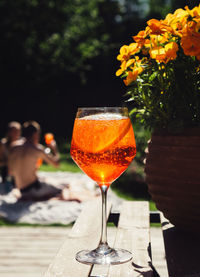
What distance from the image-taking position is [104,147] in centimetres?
121

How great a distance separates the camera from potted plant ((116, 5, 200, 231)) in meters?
1.24

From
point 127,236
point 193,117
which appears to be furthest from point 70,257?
point 193,117

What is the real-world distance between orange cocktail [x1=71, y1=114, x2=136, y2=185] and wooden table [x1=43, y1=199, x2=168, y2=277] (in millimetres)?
239

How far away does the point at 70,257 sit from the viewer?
1.18 m

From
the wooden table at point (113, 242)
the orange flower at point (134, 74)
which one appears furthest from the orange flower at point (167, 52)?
the wooden table at point (113, 242)

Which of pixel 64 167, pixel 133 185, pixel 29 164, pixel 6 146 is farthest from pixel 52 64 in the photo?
pixel 29 164

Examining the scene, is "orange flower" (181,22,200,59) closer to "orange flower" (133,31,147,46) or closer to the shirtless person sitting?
"orange flower" (133,31,147,46)

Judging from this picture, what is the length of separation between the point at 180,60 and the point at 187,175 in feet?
1.28

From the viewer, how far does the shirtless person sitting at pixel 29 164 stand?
6.21 meters

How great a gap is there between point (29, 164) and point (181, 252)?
5.22 metres

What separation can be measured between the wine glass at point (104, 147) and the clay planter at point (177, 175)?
13cm

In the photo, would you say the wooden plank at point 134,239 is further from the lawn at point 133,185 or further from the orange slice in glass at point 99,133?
the lawn at point 133,185

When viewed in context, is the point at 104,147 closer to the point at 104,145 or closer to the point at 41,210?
the point at 104,145

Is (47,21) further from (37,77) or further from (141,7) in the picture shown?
(141,7)
